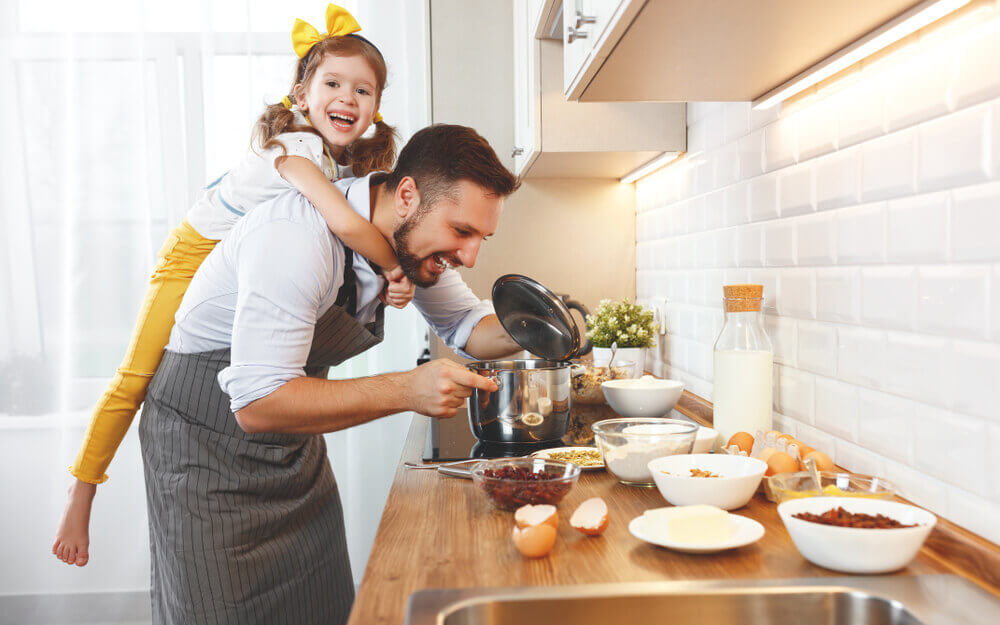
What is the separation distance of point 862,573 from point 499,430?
748 millimetres

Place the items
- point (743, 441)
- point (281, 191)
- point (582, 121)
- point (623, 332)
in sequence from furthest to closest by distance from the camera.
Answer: point (623, 332), point (582, 121), point (281, 191), point (743, 441)

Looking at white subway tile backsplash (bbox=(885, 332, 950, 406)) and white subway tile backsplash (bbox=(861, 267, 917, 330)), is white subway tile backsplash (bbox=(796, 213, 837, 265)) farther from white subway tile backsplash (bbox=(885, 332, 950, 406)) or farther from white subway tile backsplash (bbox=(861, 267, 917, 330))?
white subway tile backsplash (bbox=(885, 332, 950, 406))

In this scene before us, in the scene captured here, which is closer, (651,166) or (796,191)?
(796,191)

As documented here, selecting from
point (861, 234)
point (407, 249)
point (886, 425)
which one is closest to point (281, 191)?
point (407, 249)

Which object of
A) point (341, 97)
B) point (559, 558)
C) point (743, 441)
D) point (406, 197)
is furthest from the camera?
point (341, 97)

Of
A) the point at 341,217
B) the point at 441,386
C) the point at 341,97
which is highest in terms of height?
the point at 341,97

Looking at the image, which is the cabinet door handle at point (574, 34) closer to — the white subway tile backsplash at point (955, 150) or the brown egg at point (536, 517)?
the white subway tile backsplash at point (955, 150)

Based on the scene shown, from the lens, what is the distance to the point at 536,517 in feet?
2.97

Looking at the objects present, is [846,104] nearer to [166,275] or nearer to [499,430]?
[499,430]

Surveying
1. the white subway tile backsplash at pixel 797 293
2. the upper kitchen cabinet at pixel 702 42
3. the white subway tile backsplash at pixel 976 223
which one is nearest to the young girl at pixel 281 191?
the upper kitchen cabinet at pixel 702 42

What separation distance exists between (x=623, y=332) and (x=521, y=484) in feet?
3.89

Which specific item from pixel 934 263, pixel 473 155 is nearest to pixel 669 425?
pixel 934 263

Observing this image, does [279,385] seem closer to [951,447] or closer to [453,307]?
[453,307]

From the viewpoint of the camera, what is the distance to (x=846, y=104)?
3.75ft
